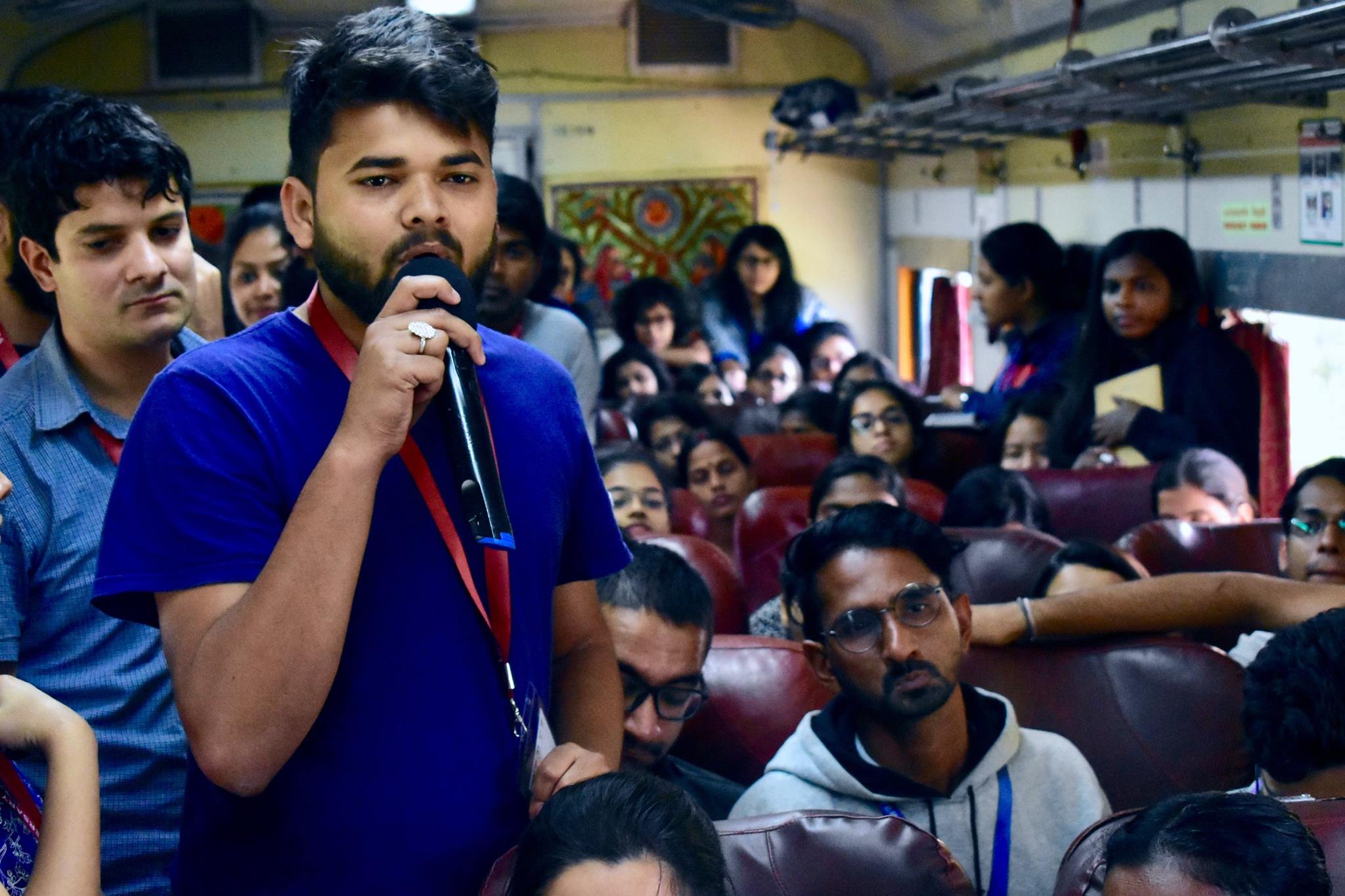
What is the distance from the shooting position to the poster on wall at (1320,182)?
442cm

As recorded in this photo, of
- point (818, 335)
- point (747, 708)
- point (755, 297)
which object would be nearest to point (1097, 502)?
point (747, 708)

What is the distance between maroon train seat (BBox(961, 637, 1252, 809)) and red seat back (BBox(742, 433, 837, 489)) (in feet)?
8.59

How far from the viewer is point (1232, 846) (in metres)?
1.47

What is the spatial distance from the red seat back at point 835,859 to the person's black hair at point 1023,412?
3396 mm

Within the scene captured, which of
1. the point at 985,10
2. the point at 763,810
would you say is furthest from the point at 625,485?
the point at 985,10

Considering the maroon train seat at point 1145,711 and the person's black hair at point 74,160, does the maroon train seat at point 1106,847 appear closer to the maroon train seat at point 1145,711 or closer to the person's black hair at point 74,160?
the maroon train seat at point 1145,711

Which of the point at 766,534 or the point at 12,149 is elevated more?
the point at 12,149

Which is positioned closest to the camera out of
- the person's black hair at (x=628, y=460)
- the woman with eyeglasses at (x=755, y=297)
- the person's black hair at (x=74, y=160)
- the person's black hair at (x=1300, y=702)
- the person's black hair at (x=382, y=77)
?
the person's black hair at (x=382, y=77)

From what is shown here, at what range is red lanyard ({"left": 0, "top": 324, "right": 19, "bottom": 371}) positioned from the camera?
1.93 meters

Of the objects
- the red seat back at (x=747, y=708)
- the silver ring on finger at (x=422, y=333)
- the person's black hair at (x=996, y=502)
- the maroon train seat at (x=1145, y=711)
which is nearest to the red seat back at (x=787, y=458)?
the person's black hair at (x=996, y=502)

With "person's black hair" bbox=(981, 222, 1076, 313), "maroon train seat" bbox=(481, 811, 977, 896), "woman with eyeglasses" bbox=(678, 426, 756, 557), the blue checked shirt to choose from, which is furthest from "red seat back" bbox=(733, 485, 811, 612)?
the blue checked shirt

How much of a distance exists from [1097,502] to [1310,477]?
0.88 m

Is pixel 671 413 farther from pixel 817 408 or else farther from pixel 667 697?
pixel 667 697

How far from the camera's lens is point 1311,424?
474 centimetres
